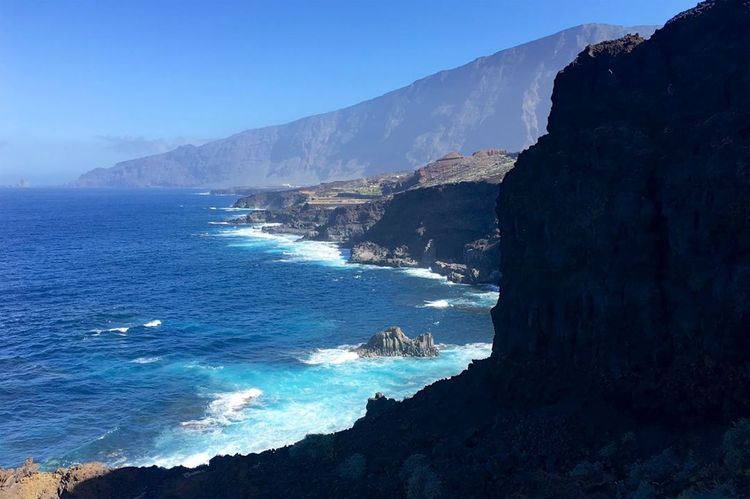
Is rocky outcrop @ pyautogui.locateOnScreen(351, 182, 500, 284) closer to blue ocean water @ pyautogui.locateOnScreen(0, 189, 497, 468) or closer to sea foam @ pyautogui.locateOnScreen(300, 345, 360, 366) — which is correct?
blue ocean water @ pyautogui.locateOnScreen(0, 189, 497, 468)

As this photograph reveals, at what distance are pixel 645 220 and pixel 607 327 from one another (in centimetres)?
521

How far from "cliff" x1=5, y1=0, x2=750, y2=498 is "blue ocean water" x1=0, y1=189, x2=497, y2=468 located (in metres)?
12.6

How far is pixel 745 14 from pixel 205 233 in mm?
163651

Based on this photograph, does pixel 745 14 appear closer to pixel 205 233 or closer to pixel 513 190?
pixel 513 190

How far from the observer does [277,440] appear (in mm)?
44938

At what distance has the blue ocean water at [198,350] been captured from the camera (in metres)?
47.0

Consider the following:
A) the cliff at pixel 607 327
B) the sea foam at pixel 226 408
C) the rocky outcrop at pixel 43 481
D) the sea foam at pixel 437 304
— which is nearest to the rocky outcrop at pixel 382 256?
the sea foam at pixel 437 304

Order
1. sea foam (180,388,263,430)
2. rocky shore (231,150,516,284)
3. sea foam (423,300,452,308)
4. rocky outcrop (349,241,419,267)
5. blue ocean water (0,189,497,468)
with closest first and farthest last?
blue ocean water (0,189,497,468) < sea foam (180,388,263,430) < sea foam (423,300,452,308) < rocky shore (231,150,516,284) < rocky outcrop (349,241,419,267)

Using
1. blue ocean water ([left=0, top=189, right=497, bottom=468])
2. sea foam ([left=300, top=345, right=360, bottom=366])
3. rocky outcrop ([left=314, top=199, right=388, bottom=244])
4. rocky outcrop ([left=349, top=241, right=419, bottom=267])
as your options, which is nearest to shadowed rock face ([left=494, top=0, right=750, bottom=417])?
blue ocean water ([left=0, top=189, right=497, bottom=468])

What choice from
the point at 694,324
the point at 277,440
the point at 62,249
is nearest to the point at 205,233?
the point at 62,249

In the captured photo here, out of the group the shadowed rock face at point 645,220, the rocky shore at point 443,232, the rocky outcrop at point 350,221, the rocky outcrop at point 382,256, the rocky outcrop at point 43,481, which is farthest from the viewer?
the rocky outcrop at point 350,221

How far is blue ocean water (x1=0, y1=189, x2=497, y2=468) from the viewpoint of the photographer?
46969 millimetres

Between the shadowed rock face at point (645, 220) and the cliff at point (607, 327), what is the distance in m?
0.08

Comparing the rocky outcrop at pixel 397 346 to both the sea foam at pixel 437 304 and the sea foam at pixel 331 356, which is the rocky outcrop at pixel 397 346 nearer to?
the sea foam at pixel 331 356
